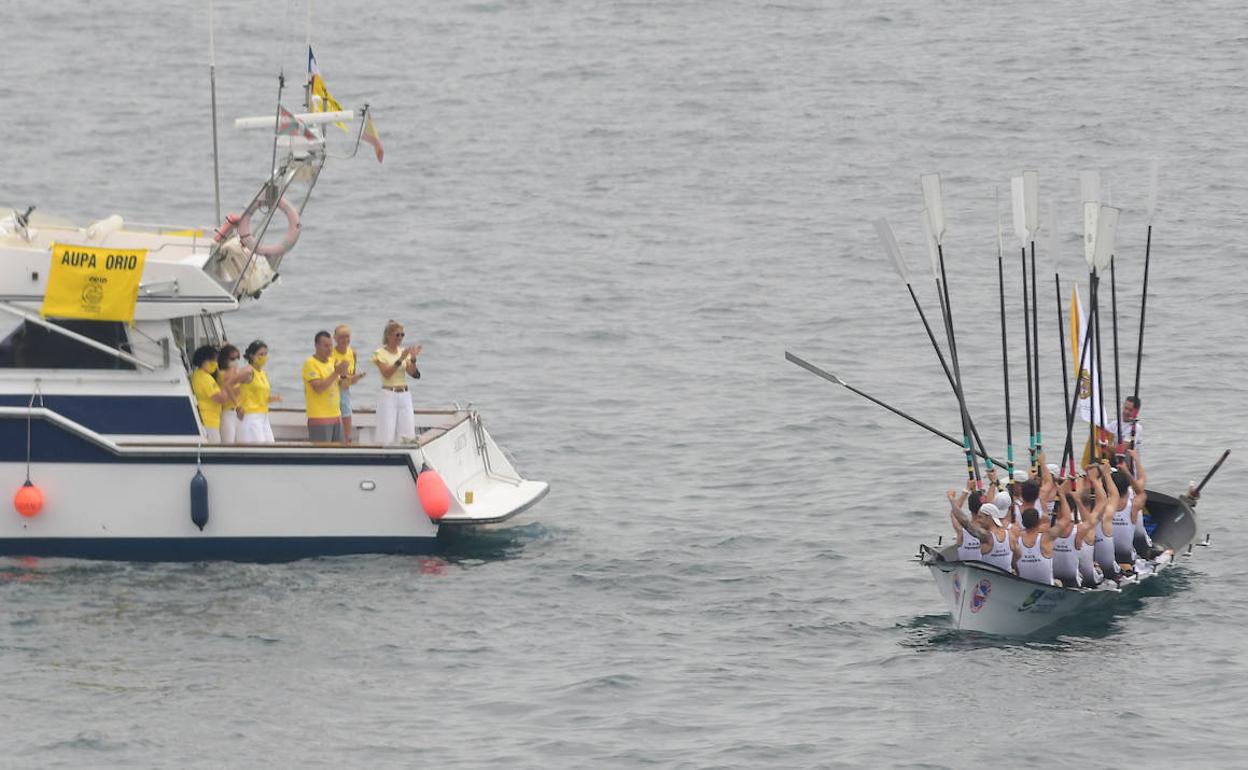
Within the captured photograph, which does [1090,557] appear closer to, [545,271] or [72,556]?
[72,556]

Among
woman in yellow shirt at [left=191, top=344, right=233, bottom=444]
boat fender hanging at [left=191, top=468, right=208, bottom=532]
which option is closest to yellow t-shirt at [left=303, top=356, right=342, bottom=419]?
woman in yellow shirt at [left=191, top=344, right=233, bottom=444]

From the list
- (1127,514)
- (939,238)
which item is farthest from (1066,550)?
(939,238)

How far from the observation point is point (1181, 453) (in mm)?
30328

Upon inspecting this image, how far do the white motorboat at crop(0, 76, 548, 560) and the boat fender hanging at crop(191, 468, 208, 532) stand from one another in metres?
0.01

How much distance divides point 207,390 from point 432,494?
2561 millimetres

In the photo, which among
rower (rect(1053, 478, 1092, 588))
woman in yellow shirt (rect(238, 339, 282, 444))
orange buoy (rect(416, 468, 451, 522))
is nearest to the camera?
rower (rect(1053, 478, 1092, 588))

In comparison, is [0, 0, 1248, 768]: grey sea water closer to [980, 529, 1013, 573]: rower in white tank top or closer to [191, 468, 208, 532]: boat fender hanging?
[191, 468, 208, 532]: boat fender hanging

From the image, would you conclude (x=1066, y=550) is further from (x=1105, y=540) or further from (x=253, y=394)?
(x=253, y=394)

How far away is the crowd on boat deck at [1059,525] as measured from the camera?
22.3 m

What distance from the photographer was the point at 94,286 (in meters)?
23.5

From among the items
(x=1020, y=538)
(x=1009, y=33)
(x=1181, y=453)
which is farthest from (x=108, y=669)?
(x=1009, y=33)

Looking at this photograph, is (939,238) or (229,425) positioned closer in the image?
(939,238)

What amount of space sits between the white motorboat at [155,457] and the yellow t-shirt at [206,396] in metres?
0.18

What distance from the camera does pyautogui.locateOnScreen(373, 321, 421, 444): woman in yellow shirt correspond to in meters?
24.5
